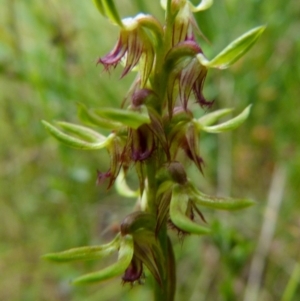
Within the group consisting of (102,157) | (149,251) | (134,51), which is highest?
(134,51)

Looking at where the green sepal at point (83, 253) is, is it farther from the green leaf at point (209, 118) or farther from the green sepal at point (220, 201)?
the green leaf at point (209, 118)

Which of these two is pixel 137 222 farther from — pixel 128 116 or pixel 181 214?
pixel 128 116

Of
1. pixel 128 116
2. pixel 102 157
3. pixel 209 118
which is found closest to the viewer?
pixel 128 116

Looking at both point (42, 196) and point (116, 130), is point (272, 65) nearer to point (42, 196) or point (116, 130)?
point (42, 196)

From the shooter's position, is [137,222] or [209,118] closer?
[137,222]

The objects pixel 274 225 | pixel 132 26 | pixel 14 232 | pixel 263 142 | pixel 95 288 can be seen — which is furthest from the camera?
pixel 14 232

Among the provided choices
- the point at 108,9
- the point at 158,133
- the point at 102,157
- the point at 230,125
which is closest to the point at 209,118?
the point at 230,125

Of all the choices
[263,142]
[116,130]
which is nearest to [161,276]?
[116,130]

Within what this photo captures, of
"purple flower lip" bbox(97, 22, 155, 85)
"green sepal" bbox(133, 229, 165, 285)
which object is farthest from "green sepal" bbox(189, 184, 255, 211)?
"purple flower lip" bbox(97, 22, 155, 85)
